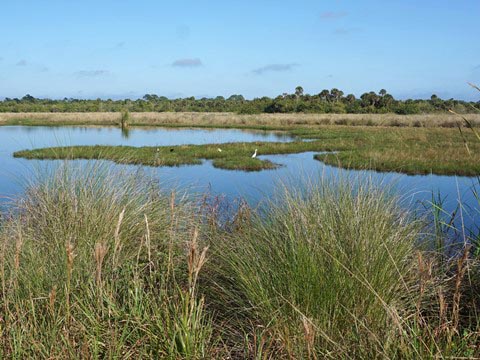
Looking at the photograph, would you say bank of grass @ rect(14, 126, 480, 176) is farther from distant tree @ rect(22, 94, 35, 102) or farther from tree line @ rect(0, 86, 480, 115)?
distant tree @ rect(22, 94, 35, 102)

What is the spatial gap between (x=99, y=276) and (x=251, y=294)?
147cm

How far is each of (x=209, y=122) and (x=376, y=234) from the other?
5467cm

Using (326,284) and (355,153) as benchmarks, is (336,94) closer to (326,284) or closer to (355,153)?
(355,153)

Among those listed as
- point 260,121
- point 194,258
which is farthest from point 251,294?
point 260,121

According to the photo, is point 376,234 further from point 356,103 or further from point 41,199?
point 356,103

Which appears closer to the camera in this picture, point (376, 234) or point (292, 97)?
point (376, 234)

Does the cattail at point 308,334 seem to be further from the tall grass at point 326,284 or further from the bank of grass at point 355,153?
the bank of grass at point 355,153

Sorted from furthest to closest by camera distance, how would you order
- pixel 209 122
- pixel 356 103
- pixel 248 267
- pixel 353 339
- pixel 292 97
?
pixel 292 97, pixel 356 103, pixel 209 122, pixel 248 267, pixel 353 339

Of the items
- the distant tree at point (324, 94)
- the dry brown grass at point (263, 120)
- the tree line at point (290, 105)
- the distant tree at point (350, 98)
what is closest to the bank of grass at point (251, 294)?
the dry brown grass at point (263, 120)

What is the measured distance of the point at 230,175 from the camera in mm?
20031

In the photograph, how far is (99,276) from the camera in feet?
5.97

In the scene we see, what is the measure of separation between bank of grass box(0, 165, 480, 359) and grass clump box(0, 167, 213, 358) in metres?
0.02

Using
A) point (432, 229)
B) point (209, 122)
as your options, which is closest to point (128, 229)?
point (432, 229)

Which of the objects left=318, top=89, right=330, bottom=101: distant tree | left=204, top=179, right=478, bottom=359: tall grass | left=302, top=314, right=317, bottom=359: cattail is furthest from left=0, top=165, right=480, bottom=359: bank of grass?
left=318, top=89, right=330, bottom=101: distant tree
